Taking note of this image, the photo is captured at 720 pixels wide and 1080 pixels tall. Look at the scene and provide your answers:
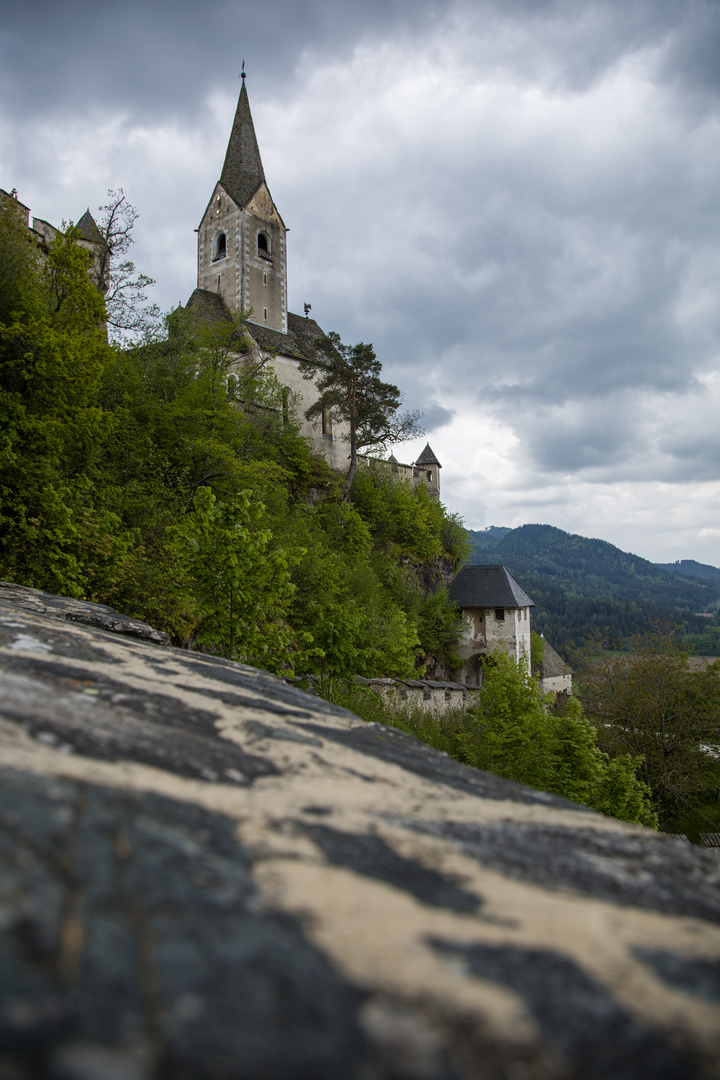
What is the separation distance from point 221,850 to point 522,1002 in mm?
516

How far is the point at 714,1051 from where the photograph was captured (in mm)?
770

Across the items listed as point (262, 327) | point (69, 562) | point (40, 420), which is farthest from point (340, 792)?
point (262, 327)

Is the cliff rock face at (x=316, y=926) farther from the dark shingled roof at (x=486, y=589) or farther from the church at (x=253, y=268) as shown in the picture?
the church at (x=253, y=268)

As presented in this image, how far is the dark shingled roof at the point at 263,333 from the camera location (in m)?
30.6

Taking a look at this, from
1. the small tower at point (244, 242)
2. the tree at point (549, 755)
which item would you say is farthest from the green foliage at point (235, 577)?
the small tower at point (244, 242)

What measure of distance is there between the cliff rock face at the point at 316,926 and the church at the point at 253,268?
31.0 meters

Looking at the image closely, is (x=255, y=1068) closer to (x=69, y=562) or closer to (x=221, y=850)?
(x=221, y=850)

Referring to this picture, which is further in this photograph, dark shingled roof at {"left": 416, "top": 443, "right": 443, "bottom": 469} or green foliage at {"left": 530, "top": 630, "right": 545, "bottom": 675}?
dark shingled roof at {"left": 416, "top": 443, "right": 443, "bottom": 469}

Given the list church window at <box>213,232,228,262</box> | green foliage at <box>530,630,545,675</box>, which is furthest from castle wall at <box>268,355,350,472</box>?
green foliage at <box>530,630,545,675</box>

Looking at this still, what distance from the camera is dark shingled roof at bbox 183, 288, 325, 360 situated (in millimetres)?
Result: 30641

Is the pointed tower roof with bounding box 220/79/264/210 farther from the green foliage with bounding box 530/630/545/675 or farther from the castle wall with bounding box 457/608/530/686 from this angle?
the green foliage with bounding box 530/630/545/675

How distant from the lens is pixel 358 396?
3000 cm

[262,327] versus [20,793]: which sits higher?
[262,327]

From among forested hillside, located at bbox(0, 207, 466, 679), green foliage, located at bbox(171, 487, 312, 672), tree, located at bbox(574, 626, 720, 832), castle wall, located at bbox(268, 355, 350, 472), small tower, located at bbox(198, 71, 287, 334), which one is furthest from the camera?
small tower, located at bbox(198, 71, 287, 334)
